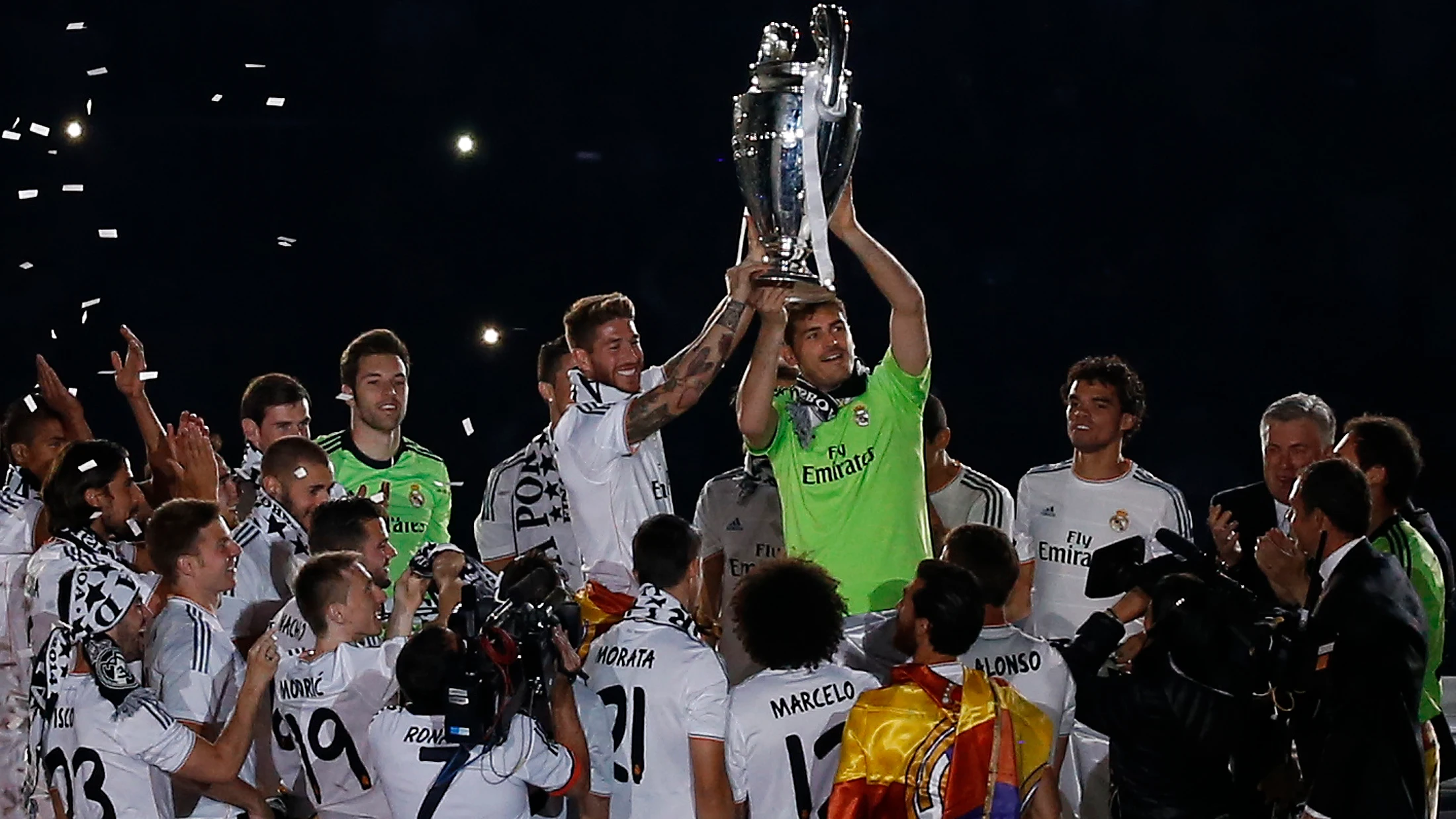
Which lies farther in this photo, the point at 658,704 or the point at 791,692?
the point at 658,704

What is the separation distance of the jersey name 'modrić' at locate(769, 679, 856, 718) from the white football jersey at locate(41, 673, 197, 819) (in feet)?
4.46

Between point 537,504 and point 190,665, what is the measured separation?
1553mm

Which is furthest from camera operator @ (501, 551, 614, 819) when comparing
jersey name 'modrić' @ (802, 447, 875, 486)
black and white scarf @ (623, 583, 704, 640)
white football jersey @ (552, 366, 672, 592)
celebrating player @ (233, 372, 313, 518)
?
celebrating player @ (233, 372, 313, 518)

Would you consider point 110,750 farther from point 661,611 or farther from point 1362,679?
point 1362,679

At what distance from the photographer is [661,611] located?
13.1ft

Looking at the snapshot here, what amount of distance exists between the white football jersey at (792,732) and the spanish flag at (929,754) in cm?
18

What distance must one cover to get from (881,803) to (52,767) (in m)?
1.95

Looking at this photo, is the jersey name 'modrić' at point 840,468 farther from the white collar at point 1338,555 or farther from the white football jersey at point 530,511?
the white football jersey at point 530,511

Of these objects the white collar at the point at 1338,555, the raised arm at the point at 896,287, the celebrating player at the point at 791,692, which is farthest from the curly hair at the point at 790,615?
the white collar at the point at 1338,555

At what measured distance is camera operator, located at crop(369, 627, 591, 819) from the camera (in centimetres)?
363

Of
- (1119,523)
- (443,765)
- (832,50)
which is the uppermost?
(832,50)

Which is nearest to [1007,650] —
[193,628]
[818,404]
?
[818,404]

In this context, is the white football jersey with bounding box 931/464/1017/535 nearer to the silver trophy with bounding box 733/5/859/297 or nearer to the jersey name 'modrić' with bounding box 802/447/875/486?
the jersey name 'modrić' with bounding box 802/447/875/486

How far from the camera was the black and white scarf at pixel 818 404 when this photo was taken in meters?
4.41
